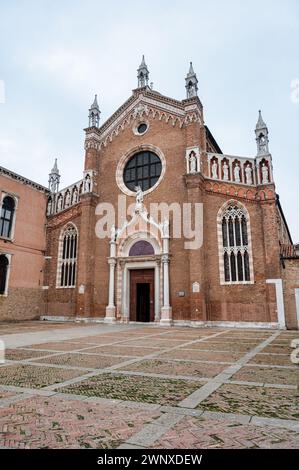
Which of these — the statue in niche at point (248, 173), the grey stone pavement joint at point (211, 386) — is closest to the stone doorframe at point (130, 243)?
the statue in niche at point (248, 173)

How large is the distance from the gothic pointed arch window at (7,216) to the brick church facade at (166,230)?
333cm

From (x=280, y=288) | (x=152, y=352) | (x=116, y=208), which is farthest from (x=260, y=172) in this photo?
(x=152, y=352)

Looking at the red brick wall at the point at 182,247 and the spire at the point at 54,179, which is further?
the spire at the point at 54,179

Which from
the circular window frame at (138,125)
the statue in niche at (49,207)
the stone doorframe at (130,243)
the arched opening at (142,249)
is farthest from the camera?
the statue in niche at (49,207)

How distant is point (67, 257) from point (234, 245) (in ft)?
40.4

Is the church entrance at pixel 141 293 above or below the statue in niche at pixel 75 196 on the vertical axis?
below

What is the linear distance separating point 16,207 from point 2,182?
192 cm

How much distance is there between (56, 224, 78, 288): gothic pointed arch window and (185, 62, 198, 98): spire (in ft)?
41.2

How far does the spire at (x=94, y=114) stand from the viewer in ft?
80.8

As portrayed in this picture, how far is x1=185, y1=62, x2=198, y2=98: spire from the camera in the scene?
21.1 m

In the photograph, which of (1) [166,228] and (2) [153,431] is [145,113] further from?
(2) [153,431]

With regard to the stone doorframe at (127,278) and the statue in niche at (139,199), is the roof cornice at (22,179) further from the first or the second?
the stone doorframe at (127,278)

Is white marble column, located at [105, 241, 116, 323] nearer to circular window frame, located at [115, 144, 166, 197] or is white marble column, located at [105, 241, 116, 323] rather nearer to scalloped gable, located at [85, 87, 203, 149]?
circular window frame, located at [115, 144, 166, 197]

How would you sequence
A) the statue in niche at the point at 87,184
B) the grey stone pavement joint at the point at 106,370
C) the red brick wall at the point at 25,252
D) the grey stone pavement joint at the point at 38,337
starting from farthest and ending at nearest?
the statue in niche at the point at 87,184
the red brick wall at the point at 25,252
the grey stone pavement joint at the point at 38,337
the grey stone pavement joint at the point at 106,370
